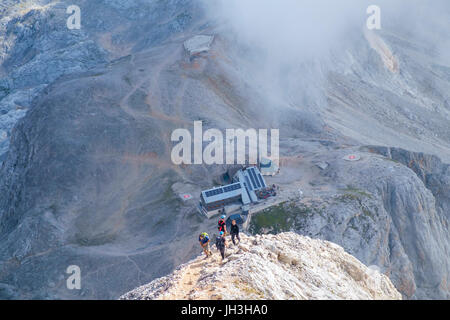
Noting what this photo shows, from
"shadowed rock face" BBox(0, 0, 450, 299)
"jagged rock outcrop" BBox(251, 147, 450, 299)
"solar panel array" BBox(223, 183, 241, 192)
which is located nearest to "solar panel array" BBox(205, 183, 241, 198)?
"solar panel array" BBox(223, 183, 241, 192)

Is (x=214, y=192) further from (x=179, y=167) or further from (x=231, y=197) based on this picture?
(x=179, y=167)

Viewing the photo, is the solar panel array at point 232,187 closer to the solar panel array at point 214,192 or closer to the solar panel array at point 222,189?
the solar panel array at point 222,189

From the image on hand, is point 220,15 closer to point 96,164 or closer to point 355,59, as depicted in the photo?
point 355,59

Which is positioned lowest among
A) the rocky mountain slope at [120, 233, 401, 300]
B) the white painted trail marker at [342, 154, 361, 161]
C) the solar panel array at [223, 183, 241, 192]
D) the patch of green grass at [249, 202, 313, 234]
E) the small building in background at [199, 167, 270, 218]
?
the rocky mountain slope at [120, 233, 401, 300]

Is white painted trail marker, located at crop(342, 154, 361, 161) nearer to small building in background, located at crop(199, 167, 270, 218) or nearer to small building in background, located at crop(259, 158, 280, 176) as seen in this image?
small building in background, located at crop(259, 158, 280, 176)

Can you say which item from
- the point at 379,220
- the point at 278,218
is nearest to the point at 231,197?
the point at 278,218

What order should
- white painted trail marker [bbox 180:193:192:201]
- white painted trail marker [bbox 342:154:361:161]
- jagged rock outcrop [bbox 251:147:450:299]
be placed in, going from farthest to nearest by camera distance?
1. white painted trail marker [bbox 342:154:361:161]
2. white painted trail marker [bbox 180:193:192:201]
3. jagged rock outcrop [bbox 251:147:450:299]

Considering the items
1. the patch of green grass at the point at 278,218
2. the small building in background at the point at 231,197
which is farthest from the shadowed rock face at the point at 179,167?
the small building in background at the point at 231,197
